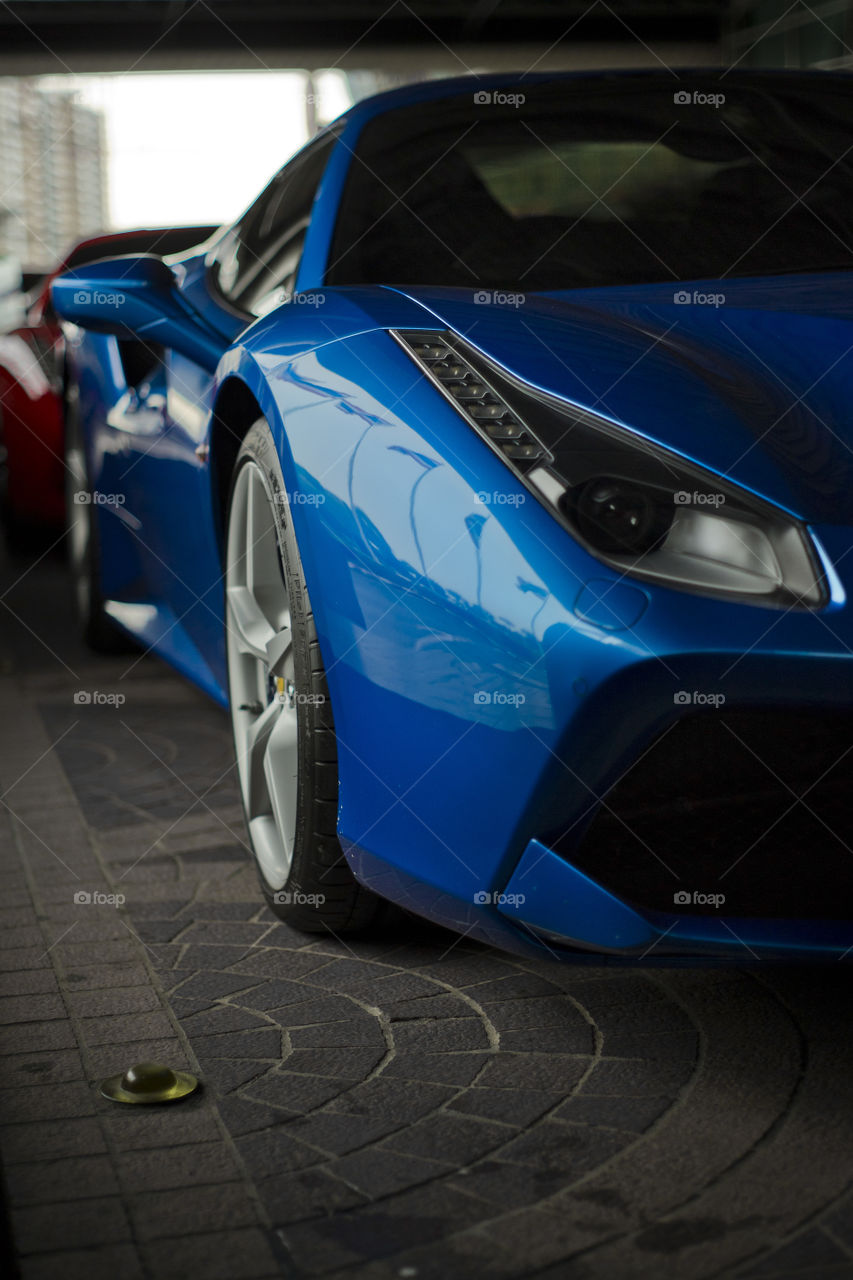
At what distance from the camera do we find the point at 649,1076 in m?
1.86

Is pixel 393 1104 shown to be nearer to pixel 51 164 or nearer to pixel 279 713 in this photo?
pixel 279 713

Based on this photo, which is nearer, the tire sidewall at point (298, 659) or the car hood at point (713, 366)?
the car hood at point (713, 366)

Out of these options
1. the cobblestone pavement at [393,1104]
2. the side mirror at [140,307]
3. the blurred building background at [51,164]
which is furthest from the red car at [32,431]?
the blurred building background at [51,164]

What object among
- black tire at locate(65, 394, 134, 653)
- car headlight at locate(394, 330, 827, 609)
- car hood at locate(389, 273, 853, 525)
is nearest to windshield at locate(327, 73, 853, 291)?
car hood at locate(389, 273, 853, 525)

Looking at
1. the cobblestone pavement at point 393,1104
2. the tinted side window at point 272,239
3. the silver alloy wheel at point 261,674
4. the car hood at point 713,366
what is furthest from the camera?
the tinted side window at point 272,239

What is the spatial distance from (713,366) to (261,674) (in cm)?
108

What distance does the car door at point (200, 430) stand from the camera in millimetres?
2723

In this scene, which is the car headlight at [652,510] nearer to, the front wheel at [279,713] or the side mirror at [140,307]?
the front wheel at [279,713]

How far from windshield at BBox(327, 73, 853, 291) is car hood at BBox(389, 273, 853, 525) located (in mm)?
280

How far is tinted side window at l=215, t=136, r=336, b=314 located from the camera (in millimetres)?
2680

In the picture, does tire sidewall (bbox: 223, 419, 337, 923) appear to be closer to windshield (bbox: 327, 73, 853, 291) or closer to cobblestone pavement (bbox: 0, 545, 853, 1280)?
cobblestone pavement (bbox: 0, 545, 853, 1280)

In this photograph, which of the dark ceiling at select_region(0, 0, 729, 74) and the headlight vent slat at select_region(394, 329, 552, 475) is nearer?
the headlight vent slat at select_region(394, 329, 552, 475)

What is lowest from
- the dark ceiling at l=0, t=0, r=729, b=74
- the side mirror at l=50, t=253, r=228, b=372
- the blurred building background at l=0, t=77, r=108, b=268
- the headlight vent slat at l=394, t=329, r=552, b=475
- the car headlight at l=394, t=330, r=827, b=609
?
the car headlight at l=394, t=330, r=827, b=609

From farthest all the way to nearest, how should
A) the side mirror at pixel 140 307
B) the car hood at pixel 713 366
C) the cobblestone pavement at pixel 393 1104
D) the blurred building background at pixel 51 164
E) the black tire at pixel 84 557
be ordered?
the blurred building background at pixel 51 164 < the black tire at pixel 84 557 < the side mirror at pixel 140 307 < the car hood at pixel 713 366 < the cobblestone pavement at pixel 393 1104
